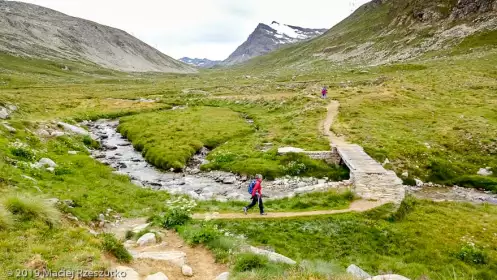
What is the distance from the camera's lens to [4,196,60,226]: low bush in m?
13.5

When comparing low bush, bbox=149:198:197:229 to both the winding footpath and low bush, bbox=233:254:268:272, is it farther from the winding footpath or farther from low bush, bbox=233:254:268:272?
low bush, bbox=233:254:268:272

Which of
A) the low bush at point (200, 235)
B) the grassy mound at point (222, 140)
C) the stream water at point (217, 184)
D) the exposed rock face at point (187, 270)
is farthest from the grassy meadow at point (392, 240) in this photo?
the grassy mound at point (222, 140)

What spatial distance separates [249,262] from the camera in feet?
41.5

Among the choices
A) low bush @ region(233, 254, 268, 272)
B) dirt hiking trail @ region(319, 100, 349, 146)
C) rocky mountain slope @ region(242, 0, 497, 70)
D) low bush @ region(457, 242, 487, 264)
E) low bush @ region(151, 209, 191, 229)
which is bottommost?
low bush @ region(151, 209, 191, 229)

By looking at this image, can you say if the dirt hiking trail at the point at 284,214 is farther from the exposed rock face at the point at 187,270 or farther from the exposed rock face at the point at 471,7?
the exposed rock face at the point at 471,7

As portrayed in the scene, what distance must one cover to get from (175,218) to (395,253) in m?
11.0

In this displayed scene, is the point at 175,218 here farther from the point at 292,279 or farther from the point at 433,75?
the point at 433,75

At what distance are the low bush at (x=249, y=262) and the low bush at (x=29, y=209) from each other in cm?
732

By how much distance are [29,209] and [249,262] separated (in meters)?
8.58

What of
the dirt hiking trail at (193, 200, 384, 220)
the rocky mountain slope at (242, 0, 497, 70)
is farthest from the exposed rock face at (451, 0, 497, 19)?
the dirt hiking trail at (193, 200, 384, 220)

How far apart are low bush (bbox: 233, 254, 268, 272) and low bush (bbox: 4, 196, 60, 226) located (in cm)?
732

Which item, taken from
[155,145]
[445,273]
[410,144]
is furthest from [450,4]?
[445,273]

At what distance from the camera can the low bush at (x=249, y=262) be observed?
1245 centimetres

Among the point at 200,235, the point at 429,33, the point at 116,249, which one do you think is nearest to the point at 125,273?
the point at 116,249
